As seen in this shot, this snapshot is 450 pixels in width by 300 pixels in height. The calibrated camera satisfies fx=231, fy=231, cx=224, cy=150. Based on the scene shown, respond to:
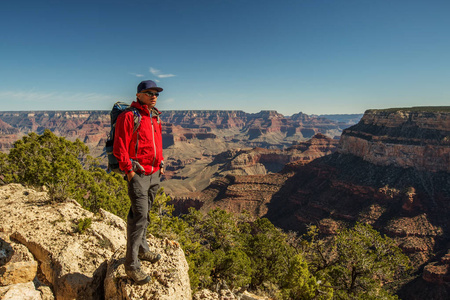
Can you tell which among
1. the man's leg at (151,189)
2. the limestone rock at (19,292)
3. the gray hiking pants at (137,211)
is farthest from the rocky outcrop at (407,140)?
the limestone rock at (19,292)

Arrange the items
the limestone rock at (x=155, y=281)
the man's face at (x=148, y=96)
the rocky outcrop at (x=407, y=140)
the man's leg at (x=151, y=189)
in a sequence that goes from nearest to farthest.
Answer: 1. the man's face at (x=148, y=96)
2. the limestone rock at (x=155, y=281)
3. the man's leg at (x=151, y=189)
4. the rocky outcrop at (x=407, y=140)

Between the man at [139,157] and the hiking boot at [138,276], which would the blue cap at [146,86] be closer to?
the man at [139,157]

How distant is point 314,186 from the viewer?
65688mm

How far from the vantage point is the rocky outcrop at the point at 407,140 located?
53250 mm

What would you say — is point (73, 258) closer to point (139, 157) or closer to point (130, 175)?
point (130, 175)

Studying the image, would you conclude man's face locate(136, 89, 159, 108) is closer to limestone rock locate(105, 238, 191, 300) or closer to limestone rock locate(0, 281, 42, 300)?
limestone rock locate(105, 238, 191, 300)

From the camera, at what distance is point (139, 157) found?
4.84 meters

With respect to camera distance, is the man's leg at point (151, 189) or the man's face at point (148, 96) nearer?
the man's face at point (148, 96)

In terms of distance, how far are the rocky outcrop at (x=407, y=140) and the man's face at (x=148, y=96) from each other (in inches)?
2696

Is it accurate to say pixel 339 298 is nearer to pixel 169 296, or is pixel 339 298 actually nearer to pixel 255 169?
pixel 169 296

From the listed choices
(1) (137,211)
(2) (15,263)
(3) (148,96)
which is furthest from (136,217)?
(2) (15,263)

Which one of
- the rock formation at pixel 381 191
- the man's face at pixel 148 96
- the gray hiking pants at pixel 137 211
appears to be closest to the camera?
the gray hiking pants at pixel 137 211

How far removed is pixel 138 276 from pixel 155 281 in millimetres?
530

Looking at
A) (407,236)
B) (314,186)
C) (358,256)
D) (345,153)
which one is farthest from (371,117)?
(358,256)
